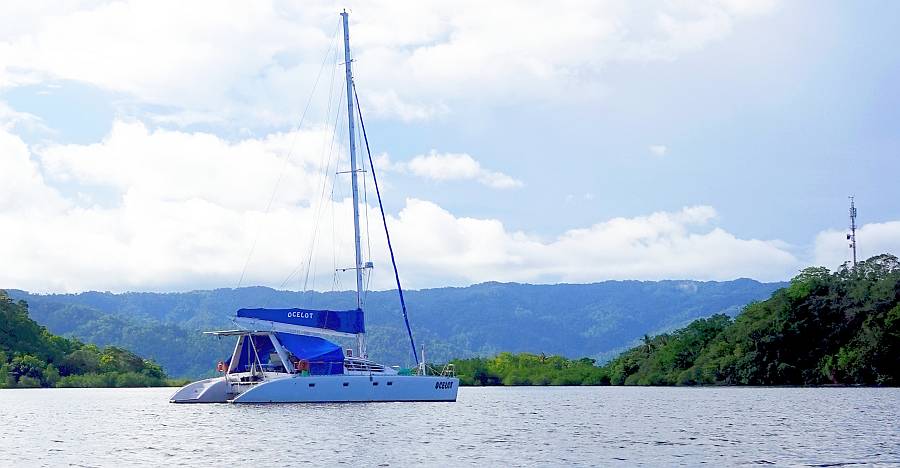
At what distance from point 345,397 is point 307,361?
9.12 feet

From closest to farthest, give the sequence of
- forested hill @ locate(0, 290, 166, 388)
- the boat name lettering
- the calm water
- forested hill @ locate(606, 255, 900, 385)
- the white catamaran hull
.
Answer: the calm water → the white catamaran hull → the boat name lettering → forested hill @ locate(606, 255, 900, 385) → forested hill @ locate(0, 290, 166, 388)

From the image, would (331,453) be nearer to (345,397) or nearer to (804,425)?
(804,425)

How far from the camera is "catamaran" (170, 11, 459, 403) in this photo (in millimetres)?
58562

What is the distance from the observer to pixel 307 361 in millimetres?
59500

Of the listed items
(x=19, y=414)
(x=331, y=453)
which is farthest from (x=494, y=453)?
(x=19, y=414)

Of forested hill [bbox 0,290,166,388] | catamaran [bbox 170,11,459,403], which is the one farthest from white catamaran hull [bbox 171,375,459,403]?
forested hill [bbox 0,290,166,388]

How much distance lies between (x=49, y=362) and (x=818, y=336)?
80.9 m

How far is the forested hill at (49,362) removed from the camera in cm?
11638

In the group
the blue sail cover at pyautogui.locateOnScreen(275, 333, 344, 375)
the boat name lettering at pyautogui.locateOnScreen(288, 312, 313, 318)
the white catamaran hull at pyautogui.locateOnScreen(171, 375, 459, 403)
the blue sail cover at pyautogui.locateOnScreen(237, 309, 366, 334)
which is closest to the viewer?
the white catamaran hull at pyautogui.locateOnScreen(171, 375, 459, 403)

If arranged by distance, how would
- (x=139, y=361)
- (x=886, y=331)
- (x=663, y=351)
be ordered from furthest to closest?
1. (x=139, y=361)
2. (x=663, y=351)
3. (x=886, y=331)

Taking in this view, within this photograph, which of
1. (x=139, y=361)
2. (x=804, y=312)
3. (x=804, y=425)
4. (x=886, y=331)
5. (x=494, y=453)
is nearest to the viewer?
(x=494, y=453)

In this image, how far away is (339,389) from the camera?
5891 cm

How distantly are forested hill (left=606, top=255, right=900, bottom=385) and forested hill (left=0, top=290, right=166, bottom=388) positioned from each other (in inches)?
2498

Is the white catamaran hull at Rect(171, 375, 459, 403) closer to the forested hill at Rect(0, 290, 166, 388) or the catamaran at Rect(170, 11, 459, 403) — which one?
the catamaran at Rect(170, 11, 459, 403)
